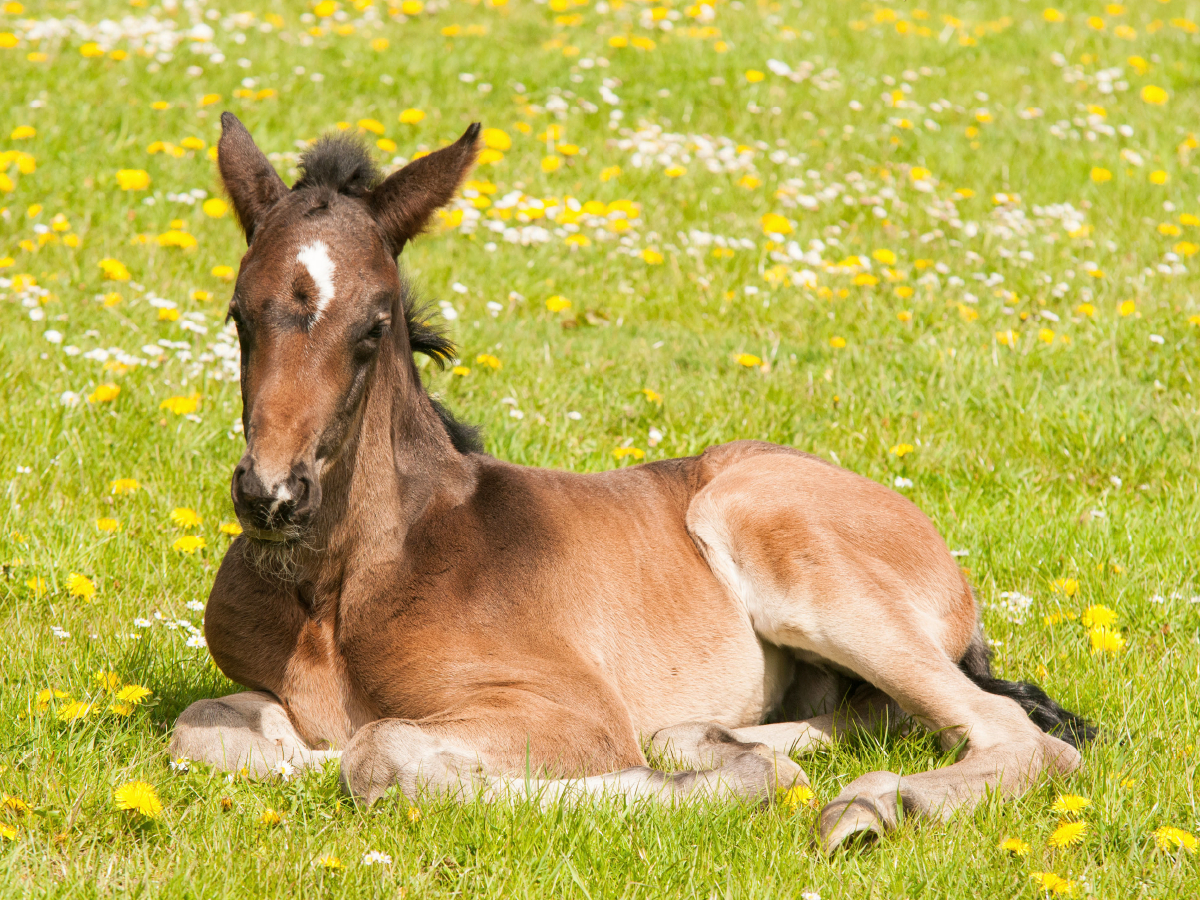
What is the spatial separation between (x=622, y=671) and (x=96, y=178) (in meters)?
5.93

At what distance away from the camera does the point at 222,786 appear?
3.38m

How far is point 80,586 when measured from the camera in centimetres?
445

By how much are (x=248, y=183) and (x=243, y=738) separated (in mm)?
1681

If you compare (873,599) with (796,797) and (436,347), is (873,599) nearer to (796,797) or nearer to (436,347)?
(796,797)

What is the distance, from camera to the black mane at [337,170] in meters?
3.75

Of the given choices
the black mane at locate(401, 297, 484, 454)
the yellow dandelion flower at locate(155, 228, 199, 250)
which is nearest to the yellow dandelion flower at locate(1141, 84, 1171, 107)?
the yellow dandelion flower at locate(155, 228, 199, 250)

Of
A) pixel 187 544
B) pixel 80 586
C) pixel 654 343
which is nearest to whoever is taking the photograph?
pixel 80 586

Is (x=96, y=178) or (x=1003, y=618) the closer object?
(x=1003, y=618)

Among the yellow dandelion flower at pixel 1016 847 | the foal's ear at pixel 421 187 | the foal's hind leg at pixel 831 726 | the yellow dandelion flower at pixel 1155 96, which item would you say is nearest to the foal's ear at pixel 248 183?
the foal's ear at pixel 421 187

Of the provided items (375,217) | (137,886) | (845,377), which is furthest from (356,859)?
(845,377)

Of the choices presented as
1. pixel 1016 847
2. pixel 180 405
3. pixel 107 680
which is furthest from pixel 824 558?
pixel 180 405

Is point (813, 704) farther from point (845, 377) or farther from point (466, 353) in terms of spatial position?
point (466, 353)

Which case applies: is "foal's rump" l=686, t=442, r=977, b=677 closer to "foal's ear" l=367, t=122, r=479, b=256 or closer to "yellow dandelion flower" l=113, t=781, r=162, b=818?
"foal's ear" l=367, t=122, r=479, b=256

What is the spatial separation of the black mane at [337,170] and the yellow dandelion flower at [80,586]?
174 cm
